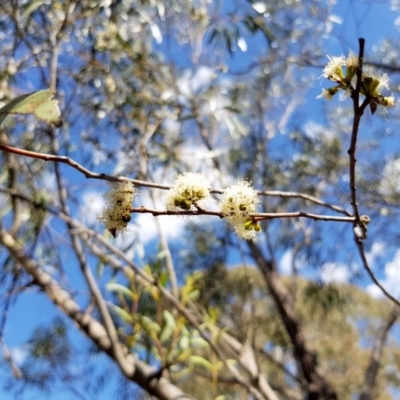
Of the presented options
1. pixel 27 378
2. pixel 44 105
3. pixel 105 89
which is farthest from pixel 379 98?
pixel 27 378

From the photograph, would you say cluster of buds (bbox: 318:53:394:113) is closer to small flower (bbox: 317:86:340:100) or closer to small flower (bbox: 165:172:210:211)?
small flower (bbox: 317:86:340:100)

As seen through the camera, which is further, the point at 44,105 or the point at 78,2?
the point at 78,2

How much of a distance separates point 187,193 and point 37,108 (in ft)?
0.58

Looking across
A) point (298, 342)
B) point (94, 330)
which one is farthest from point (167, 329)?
point (298, 342)

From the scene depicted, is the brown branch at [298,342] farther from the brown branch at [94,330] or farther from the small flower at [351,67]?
the small flower at [351,67]

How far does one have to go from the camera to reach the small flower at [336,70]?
589 millimetres

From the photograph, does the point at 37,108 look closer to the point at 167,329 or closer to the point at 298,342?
the point at 167,329

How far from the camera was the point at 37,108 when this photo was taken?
0.57 m

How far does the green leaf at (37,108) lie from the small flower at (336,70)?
11.2 inches

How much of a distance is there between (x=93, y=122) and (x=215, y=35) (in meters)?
0.80

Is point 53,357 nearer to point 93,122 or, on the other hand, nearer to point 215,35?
point 93,122

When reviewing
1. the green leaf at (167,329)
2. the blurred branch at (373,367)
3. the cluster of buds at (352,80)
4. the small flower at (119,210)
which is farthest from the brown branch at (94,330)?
the blurred branch at (373,367)

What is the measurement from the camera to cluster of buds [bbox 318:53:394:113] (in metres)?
0.57

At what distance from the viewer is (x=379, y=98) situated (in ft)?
1.90
